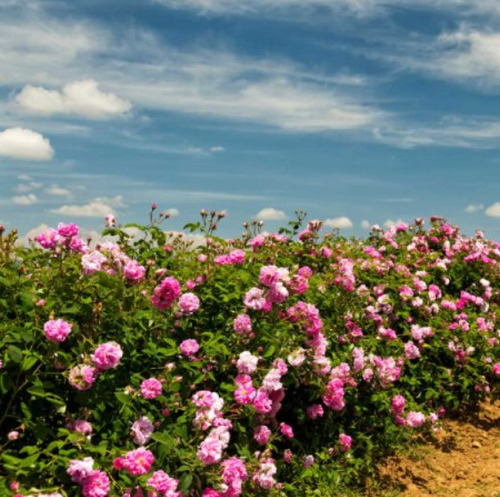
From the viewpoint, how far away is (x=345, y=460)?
541 cm

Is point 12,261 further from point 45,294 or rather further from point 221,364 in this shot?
point 221,364

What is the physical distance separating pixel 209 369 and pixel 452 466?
2953 millimetres

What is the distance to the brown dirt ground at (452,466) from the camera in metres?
5.55

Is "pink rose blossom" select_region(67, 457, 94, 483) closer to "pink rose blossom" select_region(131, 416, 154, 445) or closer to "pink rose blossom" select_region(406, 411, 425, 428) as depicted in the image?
"pink rose blossom" select_region(131, 416, 154, 445)

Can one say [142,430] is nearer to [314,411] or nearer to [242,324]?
[242,324]

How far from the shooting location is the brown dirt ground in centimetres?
555

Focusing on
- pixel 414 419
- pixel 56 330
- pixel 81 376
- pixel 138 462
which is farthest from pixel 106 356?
pixel 414 419

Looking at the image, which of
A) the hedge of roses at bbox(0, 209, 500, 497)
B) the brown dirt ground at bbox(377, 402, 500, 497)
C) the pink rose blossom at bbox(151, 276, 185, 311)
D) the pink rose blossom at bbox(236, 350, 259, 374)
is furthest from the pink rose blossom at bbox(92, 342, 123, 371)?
the brown dirt ground at bbox(377, 402, 500, 497)

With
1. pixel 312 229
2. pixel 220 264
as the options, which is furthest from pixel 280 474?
pixel 312 229

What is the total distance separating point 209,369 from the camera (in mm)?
4402

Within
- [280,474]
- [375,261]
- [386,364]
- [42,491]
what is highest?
[375,261]

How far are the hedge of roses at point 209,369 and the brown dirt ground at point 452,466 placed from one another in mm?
213

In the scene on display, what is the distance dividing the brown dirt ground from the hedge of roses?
21 cm

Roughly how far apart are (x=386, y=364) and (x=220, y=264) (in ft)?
5.80
